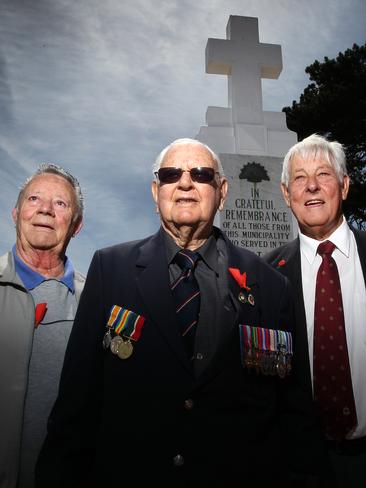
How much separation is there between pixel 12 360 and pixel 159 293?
2.64 feet

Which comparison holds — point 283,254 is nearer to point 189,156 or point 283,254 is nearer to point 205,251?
point 205,251

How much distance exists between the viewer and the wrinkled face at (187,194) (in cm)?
200

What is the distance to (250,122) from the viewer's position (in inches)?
281

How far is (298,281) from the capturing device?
8.10ft

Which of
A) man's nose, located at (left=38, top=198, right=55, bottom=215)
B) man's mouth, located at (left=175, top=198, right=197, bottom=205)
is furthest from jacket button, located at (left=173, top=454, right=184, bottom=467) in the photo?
man's nose, located at (left=38, top=198, right=55, bottom=215)

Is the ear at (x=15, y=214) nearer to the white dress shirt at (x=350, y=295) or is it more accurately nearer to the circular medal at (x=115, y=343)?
the circular medal at (x=115, y=343)

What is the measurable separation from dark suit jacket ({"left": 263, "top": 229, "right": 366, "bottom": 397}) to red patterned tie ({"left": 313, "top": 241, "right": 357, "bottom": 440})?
10cm

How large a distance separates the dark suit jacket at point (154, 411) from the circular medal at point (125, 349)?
0.02m

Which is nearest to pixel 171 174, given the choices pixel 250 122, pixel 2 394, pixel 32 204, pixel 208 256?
pixel 208 256

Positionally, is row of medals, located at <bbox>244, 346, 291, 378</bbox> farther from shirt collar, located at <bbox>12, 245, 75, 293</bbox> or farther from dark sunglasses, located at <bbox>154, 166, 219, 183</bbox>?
shirt collar, located at <bbox>12, 245, 75, 293</bbox>

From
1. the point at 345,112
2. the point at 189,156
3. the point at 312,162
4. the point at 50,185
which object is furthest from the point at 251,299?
the point at 345,112

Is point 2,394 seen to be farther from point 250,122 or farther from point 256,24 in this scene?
point 256,24

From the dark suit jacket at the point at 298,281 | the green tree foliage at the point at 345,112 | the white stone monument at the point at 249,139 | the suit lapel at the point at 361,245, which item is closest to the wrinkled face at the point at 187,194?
the dark suit jacket at the point at 298,281

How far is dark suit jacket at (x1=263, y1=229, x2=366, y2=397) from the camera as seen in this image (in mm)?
2021
